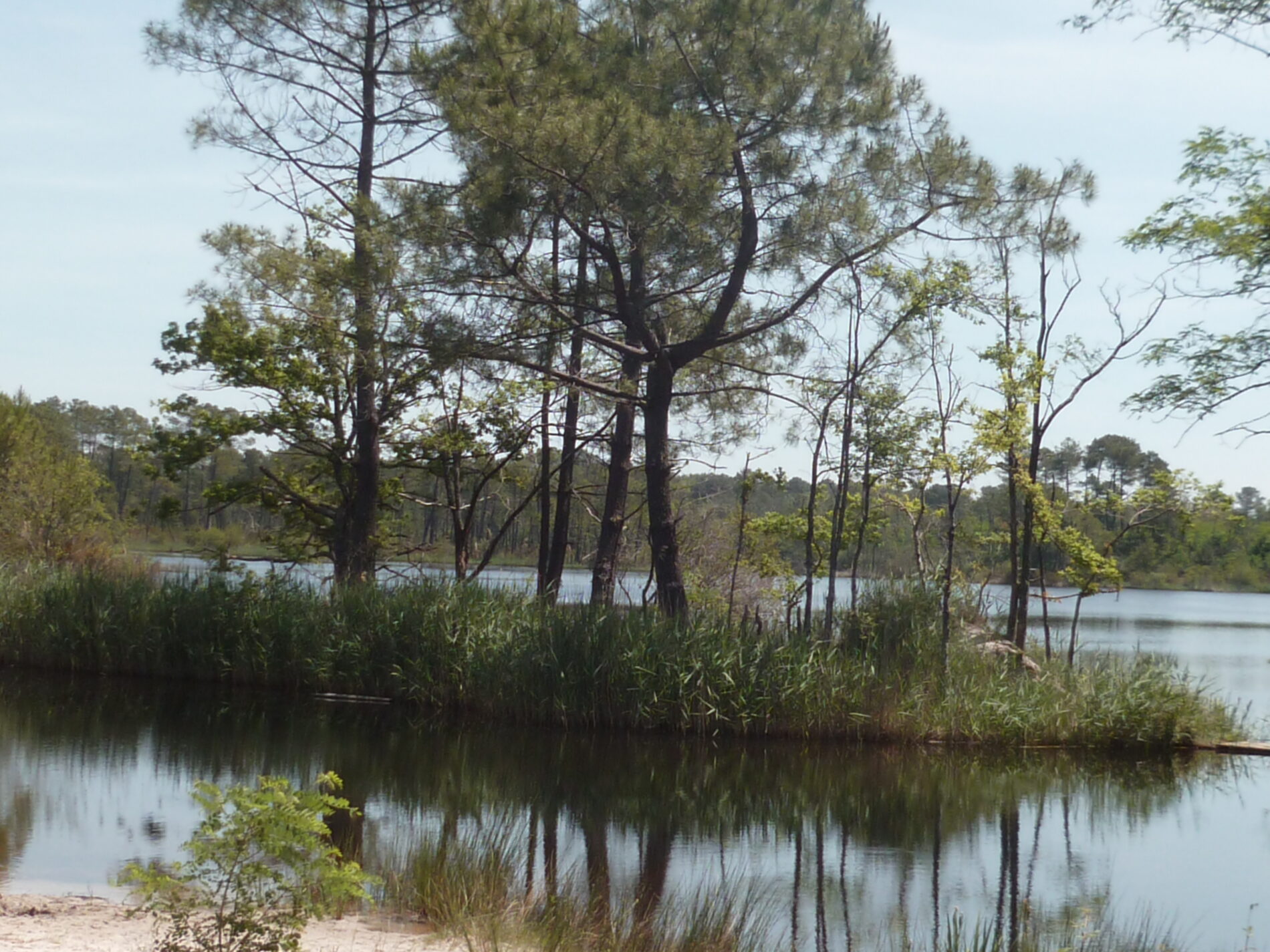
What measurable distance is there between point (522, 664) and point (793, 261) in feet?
16.3

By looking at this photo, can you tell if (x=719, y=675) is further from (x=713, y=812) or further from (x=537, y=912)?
(x=537, y=912)

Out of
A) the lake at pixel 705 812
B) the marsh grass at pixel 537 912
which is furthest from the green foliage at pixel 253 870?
the lake at pixel 705 812

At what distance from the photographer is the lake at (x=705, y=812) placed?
21.9ft

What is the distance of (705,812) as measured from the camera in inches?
341

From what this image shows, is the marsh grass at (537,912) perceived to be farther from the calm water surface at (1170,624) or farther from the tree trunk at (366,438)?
the tree trunk at (366,438)

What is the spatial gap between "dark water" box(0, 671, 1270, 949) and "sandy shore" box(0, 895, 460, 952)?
0.68 m

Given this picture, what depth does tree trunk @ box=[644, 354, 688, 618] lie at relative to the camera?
1241 centimetres

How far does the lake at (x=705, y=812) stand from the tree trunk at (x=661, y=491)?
188cm

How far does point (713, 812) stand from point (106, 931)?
15.8 ft

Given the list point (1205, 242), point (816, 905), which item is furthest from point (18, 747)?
point (1205, 242)

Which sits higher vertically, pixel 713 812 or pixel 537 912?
pixel 537 912

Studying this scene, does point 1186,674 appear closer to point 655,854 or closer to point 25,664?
point 655,854

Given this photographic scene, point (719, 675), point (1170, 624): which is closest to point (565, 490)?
point (719, 675)

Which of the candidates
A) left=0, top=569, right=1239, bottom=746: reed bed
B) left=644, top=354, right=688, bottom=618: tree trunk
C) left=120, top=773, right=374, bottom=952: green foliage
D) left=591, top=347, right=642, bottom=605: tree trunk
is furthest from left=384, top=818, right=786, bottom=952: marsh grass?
left=591, top=347, right=642, bottom=605: tree trunk
